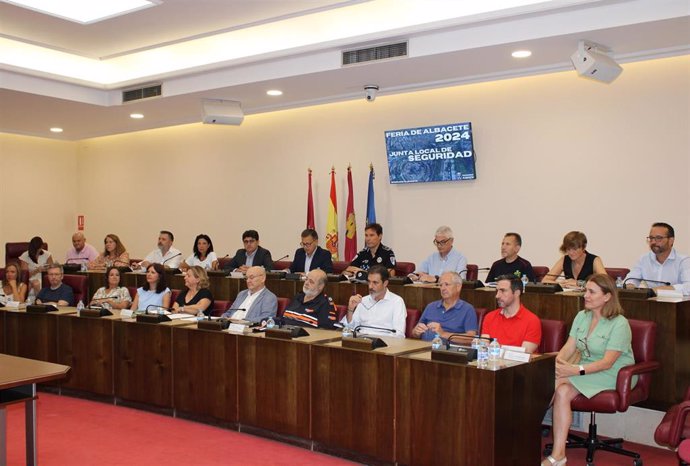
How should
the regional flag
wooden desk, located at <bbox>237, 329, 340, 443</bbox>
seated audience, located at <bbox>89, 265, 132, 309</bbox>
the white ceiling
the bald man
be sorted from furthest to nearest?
the bald man, the regional flag, seated audience, located at <bbox>89, 265, 132, 309</bbox>, the white ceiling, wooden desk, located at <bbox>237, 329, 340, 443</bbox>

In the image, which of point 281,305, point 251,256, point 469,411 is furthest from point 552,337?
point 251,256

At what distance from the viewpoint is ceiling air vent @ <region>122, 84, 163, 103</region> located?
26.9 feet

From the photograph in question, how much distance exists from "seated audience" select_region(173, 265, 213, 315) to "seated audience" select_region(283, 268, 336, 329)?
2.84 ft

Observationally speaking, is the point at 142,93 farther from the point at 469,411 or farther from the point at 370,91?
the point at 469,411

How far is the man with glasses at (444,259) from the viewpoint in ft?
21.9

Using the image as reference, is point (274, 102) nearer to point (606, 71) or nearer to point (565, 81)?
point (565, 81)

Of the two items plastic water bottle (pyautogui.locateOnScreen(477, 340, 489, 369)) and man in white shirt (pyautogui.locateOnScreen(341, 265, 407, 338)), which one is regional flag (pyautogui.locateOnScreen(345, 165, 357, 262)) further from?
plastic water bottle (pyautogui.locateOnScreen(477, 340, 489, 369))

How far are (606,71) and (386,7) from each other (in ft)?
6.45

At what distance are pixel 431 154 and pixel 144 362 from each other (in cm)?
407

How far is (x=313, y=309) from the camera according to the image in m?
5.31

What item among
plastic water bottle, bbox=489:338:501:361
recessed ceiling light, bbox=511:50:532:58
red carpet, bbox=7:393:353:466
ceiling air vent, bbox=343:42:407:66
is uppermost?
ceiling air vent, bbox=343:42:407:66

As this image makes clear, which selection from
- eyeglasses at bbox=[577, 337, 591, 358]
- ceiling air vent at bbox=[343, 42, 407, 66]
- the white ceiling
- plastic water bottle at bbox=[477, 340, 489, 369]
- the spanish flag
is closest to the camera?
plastic water bottle at bbox=[477, 340, 489, 369]

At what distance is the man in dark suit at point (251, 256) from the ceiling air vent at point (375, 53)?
7.41 ft

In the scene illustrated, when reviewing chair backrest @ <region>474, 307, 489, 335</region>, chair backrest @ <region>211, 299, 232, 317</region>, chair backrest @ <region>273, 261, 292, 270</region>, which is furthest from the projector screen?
chair backrest @ <region>211, 299, 232, 317</region>
